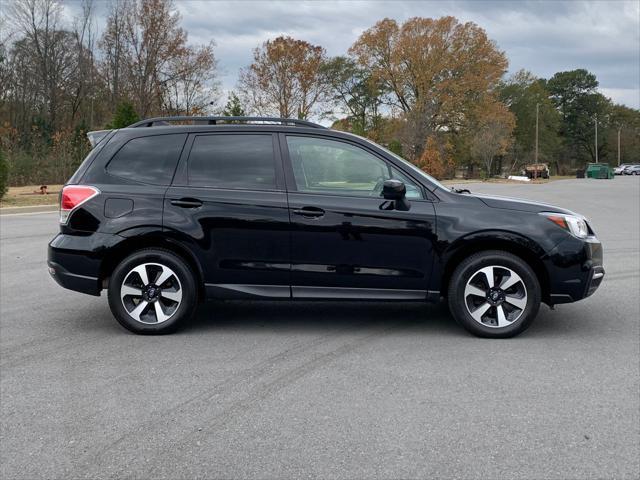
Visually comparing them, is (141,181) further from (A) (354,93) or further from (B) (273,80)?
(A) (354,93)

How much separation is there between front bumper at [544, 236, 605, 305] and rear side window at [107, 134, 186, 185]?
131 inches

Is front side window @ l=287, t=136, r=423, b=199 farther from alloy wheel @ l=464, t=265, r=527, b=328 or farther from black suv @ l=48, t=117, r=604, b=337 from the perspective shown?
alloy wheel @ l=464, t=265, r=527, b=328

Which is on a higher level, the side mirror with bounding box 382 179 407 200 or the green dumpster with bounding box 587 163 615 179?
the green dumpster with bounding box 587 163 615 179

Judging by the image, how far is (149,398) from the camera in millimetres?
4027

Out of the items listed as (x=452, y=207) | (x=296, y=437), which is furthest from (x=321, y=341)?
(x=296, y=437)

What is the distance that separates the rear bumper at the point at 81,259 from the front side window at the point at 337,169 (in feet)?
5.51

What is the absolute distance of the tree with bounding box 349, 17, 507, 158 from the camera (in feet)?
189

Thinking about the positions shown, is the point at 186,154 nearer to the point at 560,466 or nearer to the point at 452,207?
the point at 452,207

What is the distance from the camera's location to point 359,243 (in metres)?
5.38

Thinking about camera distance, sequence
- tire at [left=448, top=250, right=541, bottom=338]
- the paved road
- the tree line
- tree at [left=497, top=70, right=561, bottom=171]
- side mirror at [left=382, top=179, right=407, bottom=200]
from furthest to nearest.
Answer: tree at [left=497, top=70, right=561, bottom=171] < the tree line < tire at [left=448, top=250, right=541, bottom=338] < side mirror at [left=382, top=179, right=407, bottom=200] < the paved road

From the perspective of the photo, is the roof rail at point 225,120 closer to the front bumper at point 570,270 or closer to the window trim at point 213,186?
the window trim at point 213,186

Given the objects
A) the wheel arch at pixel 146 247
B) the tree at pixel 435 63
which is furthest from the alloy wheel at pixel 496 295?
the tree at pixel 435 63

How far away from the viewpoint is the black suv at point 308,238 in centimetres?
538

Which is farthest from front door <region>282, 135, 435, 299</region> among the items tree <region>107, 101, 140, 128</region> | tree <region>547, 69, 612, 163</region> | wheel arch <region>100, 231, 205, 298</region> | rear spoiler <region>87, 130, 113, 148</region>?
tree <region>547, 69, 612, 163</region>
